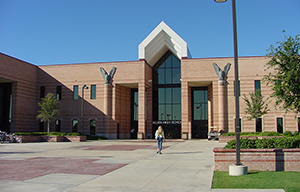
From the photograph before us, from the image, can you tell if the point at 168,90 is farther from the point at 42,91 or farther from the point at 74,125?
the point at 42,91

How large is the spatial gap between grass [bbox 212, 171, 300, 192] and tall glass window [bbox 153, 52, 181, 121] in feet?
120

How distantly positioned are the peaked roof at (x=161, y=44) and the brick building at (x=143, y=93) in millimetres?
138

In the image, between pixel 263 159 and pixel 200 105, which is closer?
pixel 263 159

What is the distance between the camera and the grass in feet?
27.5

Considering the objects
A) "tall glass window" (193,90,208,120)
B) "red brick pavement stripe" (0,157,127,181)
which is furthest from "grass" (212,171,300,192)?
"tall glass window" (193,90,208,120)

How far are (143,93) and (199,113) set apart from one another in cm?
960

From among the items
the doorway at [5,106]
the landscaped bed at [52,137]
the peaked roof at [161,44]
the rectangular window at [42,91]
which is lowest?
the landscaped bed at [52,137]

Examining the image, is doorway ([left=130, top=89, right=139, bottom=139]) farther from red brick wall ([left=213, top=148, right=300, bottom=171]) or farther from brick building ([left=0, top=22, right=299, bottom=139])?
red brick wall ([left=213, top=148, right=300, bottom=171])

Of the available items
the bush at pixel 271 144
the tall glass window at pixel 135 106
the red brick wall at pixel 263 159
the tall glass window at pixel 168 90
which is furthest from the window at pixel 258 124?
the red brick wall at pixel 263 159

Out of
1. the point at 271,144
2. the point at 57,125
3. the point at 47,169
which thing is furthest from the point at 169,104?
the point at 47,169

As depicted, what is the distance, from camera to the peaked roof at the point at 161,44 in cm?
4334

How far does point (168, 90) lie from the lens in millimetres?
47562

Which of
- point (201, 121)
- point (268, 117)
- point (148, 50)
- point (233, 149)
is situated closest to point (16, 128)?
point (148, 50)

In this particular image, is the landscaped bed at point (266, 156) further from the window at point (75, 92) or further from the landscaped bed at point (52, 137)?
the window at point (75, 92)
